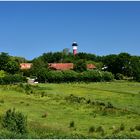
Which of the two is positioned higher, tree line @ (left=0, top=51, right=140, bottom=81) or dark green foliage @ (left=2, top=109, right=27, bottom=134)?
tree line @ (left=0, top=51, right=140, bottom=81)

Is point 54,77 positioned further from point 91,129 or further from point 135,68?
point 91,129

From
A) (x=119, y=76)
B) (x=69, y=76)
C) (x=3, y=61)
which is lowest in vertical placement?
(x=69, y=76)

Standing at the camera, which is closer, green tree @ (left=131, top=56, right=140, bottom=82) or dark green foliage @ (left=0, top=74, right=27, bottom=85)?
dark green foliage @ (left=0, top=74, right=27, bottom=85)

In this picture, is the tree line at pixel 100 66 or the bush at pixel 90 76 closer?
the bush at pixel 90 76

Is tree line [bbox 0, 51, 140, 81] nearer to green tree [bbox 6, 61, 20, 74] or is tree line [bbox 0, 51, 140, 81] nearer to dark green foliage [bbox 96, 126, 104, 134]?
green tree [bbox 6, 61, 20, 74]

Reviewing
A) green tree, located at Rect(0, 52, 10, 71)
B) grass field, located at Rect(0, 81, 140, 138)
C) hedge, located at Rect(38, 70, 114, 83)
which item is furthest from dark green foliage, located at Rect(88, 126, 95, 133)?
green tree, located at Rect(0, 52, 10, 71)

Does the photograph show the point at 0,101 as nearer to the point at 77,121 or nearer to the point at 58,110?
the point at 58,110

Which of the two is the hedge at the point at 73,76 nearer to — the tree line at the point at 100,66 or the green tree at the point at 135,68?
the tree line at the point at 100,66

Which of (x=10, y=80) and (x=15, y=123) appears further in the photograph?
(x=10, y=80)

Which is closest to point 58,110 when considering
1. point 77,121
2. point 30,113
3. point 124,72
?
point 30,113

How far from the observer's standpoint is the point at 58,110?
38406mm

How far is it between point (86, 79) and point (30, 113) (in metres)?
57.6

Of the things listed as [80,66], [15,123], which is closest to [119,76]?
[80,66]

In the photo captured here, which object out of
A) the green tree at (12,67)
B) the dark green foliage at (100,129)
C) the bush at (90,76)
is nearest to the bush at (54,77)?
the bush at (90,76)
